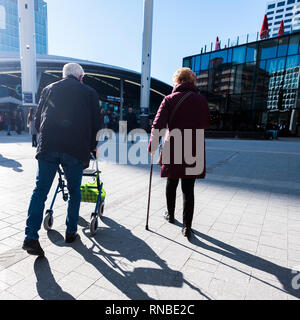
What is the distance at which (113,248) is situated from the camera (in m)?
2.67

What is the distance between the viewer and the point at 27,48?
58.2ft

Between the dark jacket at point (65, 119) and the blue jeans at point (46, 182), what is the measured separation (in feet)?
0.28

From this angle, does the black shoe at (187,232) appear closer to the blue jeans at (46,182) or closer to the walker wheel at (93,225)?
the walker wheel at (93,225)

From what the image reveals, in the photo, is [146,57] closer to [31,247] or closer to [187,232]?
[187,232]

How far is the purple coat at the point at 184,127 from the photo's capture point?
275 centimetres

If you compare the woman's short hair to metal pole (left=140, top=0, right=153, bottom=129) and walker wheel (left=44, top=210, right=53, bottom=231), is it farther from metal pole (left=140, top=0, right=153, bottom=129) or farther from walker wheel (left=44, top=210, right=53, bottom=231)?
metal pole (left=140, top=0, right=153, bottom=129)

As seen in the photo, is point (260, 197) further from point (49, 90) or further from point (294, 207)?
point (49, 90)

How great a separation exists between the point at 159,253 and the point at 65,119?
1766mm

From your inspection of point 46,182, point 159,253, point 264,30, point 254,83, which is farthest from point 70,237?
point 264,30

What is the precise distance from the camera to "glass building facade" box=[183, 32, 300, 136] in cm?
2689

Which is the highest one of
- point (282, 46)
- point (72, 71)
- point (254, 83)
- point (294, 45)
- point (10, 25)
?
point (10, 25)

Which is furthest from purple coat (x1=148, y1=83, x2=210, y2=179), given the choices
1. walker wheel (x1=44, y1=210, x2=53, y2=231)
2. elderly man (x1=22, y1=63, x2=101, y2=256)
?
walker wheel (x1=44, y1=210, x2=53, y2=231)

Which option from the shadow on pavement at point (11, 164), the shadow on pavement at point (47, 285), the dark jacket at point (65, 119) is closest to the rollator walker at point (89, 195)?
the dark jacket at point (65, 119)
